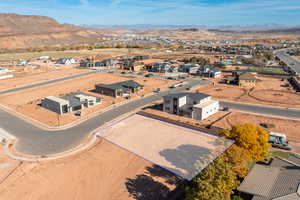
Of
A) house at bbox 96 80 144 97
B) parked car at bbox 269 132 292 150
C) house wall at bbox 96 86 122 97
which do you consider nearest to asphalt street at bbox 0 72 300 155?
house at bbox 96 80 144 97

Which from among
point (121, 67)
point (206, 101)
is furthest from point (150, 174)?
point (121, 67)

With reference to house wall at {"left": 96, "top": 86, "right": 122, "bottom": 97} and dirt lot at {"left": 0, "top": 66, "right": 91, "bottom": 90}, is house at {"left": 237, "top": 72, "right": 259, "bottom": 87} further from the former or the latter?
dirt lot at {"left": 0, "top": 66, "right": 91, "bottom": 90}

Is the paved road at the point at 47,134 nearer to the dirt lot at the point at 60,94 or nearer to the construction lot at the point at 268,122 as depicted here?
the dirt lot at the point at 60,94

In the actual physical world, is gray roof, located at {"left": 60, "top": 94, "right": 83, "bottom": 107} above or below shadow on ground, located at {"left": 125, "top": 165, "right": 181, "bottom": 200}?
above

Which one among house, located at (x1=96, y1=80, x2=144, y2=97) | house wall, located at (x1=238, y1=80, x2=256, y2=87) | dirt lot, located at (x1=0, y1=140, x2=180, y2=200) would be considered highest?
house wall, located at (x1=238, y1=80, x2=256, y2=87)

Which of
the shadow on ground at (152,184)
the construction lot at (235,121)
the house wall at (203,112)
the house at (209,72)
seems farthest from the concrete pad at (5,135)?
the house at (209,72)

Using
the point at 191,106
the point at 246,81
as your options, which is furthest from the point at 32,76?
the point at 246,81

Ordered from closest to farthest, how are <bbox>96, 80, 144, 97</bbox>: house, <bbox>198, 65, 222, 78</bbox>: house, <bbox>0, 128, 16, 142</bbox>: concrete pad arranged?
<bbox>0, 128, 16, 142</bbox>: concrete pad
<bbox>96, 80, 144, 97</bbox>: house
<bbox>198, 65, 222, 78</bbox>: house
